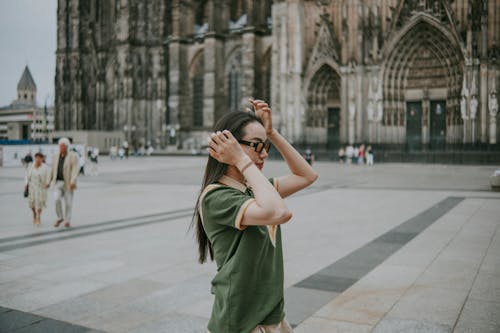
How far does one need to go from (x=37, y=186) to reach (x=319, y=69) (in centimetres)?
2880

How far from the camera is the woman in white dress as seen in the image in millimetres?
8531

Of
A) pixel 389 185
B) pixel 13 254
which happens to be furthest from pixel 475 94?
pixel 13 254

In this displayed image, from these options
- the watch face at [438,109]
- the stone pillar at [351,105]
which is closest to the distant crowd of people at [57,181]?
the stone pillar at [351,105]

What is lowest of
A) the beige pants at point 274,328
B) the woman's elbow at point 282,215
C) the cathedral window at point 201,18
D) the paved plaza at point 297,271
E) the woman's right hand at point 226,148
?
the paved plaza at point 297,271

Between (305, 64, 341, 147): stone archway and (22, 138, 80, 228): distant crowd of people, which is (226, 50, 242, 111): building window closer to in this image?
(305, 64, 341, 147): stone archway

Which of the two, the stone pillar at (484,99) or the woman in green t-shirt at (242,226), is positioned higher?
the stone pillar at (484,99)

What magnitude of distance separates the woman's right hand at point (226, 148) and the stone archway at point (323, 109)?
112 feet

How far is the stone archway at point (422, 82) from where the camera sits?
31703mm

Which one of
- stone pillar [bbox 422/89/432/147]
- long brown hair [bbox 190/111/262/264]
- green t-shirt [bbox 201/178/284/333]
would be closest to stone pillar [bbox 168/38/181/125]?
stone pillar [bbox 422/89/432/147]

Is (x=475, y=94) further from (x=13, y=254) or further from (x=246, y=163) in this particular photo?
(x=246, y=163)

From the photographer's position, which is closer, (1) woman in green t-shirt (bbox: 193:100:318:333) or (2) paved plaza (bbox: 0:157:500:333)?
(1) woman in green t-shirt (bbox: 193:100:318:333)

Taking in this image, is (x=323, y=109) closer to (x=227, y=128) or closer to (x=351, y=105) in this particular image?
(x=351, y=105)

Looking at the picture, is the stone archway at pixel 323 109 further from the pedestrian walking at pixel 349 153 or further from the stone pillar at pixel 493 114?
the stone pillar at pixel 493 114

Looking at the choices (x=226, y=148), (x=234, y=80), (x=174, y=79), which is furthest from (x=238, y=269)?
(x=174, y=79)
